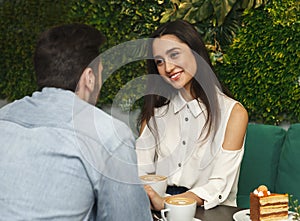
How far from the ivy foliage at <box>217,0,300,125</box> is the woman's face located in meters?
1.00

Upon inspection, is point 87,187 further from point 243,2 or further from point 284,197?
point 243,2

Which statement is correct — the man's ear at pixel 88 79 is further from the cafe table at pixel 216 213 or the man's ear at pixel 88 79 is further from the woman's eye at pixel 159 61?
the woman's eye at pixel 159 61

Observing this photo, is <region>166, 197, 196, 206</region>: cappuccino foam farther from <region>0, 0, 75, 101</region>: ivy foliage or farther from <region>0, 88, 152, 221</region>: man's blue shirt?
<region>0, 0, 75, 101</region>: ivy foliage

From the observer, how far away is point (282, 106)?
2.89 meters

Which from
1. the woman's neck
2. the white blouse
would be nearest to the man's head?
the white blouse

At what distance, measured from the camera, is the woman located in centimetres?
189

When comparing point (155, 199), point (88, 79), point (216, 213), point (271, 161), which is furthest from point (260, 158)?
point (88, 79)

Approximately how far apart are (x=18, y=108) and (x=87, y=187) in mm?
245

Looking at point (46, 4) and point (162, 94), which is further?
point (46, 4)

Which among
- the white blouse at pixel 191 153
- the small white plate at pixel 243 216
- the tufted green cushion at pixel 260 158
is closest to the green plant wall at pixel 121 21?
the tufted green cushion at pixel 260 158

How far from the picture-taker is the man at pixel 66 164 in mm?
1052

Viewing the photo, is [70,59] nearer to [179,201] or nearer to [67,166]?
[67,166]

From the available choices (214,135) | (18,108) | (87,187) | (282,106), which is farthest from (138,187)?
(282,106)

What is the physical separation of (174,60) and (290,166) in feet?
3.03
